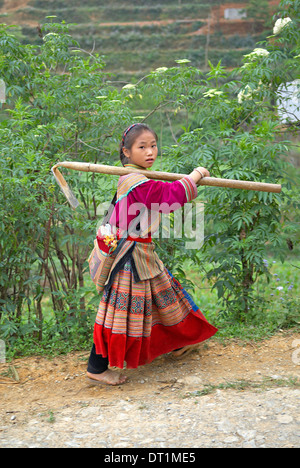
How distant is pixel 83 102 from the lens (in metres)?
4.09

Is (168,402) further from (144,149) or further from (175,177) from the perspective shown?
(144,149)

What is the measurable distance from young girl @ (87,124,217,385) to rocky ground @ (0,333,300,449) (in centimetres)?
20

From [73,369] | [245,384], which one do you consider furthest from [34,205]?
[245,384]

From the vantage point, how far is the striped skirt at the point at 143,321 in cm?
313

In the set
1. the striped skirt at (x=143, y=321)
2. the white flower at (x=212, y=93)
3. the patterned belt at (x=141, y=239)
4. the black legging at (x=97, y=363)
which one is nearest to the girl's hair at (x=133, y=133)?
the patterned belt at (x=141, y=239)

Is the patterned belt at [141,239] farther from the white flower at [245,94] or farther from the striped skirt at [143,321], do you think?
the white flower at [245,94]

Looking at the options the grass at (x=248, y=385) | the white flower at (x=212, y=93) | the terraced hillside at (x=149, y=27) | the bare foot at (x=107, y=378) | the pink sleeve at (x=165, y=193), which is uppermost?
the terraced hillside at (x=149, y=27)

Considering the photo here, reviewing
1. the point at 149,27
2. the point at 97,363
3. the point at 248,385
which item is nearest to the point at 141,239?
the point at 97,363

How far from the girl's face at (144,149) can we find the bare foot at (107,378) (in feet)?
4.35

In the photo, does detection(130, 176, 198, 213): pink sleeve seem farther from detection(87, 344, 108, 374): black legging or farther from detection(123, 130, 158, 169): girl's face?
detection(87, 344, 108, 374): black legging

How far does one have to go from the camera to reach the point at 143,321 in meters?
3.25

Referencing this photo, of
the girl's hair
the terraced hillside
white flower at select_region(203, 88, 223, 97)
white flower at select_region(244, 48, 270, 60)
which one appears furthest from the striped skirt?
the terraced hillside

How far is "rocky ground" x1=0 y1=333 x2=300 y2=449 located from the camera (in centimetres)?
254
